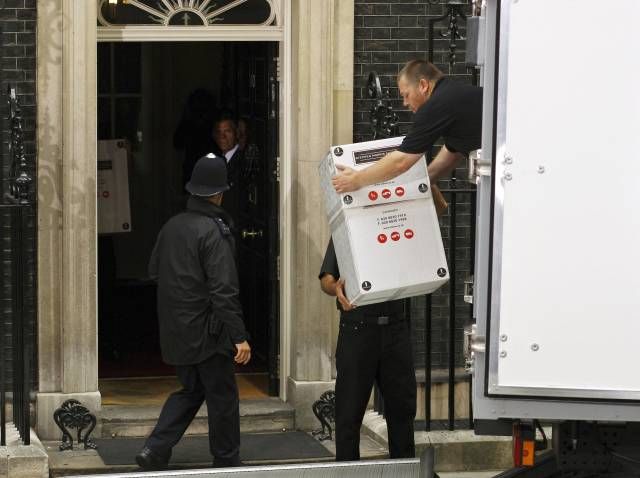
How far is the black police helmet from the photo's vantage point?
9.79 metres

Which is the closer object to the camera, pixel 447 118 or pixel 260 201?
pixel 447 118

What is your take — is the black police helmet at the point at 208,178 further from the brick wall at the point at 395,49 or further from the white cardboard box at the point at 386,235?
the brick wall at the point at 395,49

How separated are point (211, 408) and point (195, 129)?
17.5ft

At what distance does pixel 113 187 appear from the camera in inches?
535

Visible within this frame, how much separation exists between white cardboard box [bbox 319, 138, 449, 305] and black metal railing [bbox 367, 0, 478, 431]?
3.53 feet

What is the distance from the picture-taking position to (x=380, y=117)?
10547mm

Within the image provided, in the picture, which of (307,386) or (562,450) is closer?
(562,450)

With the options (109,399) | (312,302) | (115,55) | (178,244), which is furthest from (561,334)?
(115,55)

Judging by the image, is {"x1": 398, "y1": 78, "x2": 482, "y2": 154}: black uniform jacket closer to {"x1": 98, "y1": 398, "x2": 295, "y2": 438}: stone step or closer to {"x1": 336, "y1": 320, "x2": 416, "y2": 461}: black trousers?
{"x1": 336, "y1": 320, "x2": 416, "y2": 461}: black trousers

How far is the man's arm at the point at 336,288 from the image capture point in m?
9.16

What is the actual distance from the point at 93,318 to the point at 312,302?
4.71 ft

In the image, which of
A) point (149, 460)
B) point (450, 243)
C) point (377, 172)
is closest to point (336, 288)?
point (377, 172)

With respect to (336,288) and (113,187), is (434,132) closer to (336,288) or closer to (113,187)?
(336,288)

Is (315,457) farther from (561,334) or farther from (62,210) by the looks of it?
(561,334)
